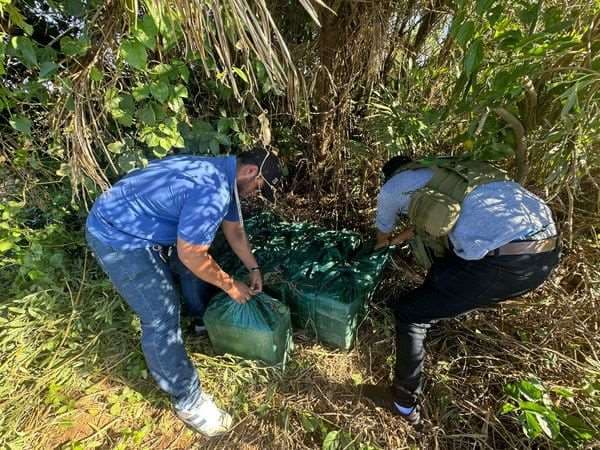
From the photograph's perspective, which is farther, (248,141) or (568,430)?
(248,141)

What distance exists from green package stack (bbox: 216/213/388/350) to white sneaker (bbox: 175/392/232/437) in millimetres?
640

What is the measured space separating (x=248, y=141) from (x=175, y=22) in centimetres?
89

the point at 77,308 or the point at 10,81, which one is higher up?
the point at 10,81

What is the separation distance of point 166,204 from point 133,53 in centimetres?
58

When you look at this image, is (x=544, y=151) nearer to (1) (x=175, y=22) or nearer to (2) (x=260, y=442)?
(1) (x=175, y=22)

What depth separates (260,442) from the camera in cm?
173

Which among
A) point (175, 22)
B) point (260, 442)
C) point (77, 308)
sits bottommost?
point (260, 442)

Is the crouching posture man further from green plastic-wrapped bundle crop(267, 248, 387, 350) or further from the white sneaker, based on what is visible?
green plastic-wrapped bundle crop(267, 248, 387, 350)

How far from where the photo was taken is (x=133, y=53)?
4.37 feet

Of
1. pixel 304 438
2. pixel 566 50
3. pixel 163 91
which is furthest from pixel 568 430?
pixel 163 91

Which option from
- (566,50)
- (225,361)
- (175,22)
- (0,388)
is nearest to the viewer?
(175,22)

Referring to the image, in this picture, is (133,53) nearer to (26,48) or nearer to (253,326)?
(26,48)

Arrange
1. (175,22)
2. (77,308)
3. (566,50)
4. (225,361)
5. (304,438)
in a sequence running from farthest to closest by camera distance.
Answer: (77,308), (225,361), (304,438), (566,50), (175,22)

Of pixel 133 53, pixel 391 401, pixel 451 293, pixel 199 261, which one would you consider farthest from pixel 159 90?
pixel 391 401
